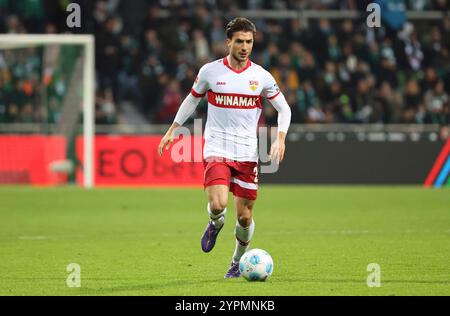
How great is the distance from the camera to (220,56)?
2494cm

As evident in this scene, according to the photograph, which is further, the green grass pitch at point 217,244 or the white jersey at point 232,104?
the white jersey at point 232,104

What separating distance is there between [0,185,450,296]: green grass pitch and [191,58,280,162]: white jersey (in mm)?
1178

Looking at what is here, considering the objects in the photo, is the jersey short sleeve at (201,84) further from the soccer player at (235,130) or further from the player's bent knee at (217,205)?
the player's bent knee at (217,205)

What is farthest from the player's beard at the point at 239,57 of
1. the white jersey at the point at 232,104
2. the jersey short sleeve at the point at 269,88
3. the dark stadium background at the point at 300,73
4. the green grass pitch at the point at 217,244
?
the dark stadium background at the point at 300,73

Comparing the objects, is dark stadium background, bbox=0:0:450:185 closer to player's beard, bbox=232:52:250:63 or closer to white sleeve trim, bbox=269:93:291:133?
white sleeve trim, bbox=269:93:291:133

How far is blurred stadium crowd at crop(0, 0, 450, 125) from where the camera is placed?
23.9 metres

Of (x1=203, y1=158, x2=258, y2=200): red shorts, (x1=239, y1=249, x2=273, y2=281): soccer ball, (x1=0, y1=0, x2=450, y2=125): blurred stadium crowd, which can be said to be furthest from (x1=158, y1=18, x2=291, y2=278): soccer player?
(x1=0, y1=0, x2=450, y2=125): blurred stadium crowd

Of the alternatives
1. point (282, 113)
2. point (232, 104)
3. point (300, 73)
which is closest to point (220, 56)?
point (300, 73)

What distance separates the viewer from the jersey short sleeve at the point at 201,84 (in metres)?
9.50

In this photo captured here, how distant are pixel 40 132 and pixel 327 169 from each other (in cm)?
650

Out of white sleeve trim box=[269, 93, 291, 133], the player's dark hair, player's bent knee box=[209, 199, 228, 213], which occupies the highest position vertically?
the player's dark hair

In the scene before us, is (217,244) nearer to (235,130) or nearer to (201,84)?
(235,130)

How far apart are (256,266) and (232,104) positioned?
155 cm
